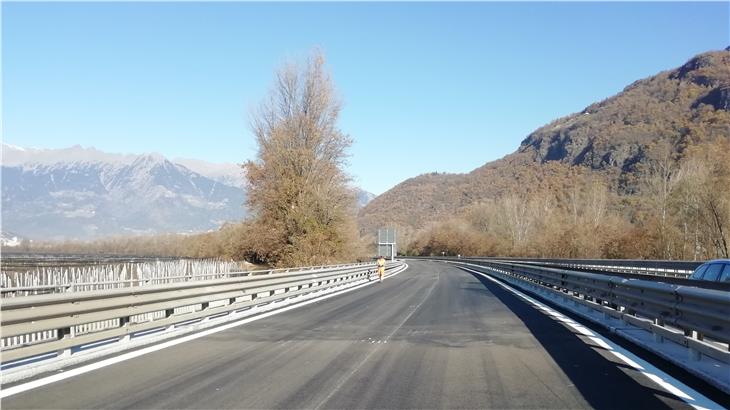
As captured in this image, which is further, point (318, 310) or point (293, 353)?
point (318, 310)

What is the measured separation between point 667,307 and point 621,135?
132 m

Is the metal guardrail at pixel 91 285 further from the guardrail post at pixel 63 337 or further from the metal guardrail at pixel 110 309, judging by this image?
the guardrail post at pixel 63 337

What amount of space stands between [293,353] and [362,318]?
17.0ft

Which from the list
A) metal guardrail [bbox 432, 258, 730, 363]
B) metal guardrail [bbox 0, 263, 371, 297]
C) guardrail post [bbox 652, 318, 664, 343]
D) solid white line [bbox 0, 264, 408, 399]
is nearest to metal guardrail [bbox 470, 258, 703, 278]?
metal guardrail [bbox 432, 258, 730, 363]

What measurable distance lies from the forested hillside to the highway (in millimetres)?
40698

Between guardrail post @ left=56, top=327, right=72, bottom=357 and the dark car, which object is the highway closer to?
guardrail post @ left=56, top=327, right=72, bottom=357

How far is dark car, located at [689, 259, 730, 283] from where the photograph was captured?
16172mm

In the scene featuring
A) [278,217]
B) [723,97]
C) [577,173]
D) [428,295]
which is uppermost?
[723,97]

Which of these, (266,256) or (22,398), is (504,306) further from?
(266,256)

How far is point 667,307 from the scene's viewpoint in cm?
989

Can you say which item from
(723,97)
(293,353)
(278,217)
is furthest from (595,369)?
(723,97)

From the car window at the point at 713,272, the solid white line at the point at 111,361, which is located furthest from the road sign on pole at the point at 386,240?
the solid white line at the point at 111,361

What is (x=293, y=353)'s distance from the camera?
391 inches

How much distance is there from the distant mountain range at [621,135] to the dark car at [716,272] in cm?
8397
